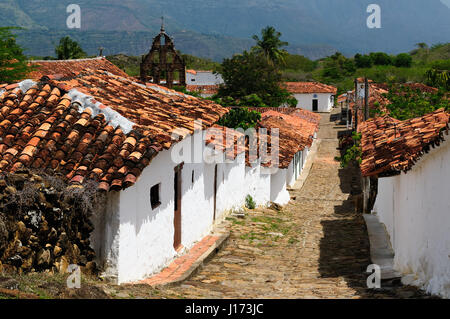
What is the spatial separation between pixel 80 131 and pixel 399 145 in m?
5.35

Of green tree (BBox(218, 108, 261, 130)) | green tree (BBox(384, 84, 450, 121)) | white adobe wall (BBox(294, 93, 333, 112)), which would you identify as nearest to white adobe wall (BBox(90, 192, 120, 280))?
green tree (BBox(384, 84, 450, 121))

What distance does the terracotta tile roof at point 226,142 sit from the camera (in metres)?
14.4

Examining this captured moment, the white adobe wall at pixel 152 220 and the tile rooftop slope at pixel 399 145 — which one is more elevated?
the tile rooftop slope at pixel 399 145

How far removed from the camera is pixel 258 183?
20.3m

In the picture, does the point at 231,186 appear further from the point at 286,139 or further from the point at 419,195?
the point at 286,139

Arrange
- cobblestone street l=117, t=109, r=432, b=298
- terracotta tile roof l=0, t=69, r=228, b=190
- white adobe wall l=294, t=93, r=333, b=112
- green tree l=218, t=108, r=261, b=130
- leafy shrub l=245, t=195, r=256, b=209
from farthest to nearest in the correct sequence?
white adobe wall l=294, t=93, r=333, b=112 < green tree l=218, t=108, r=261, b=130 < leafy shrub l=245, t=195, r=256, b=209 < cobblestone street l=117, t=109, r=432, b=298 < terracotta tile roof l=0, t=69, r=228, b=190

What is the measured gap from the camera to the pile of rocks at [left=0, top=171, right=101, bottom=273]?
24.2ft

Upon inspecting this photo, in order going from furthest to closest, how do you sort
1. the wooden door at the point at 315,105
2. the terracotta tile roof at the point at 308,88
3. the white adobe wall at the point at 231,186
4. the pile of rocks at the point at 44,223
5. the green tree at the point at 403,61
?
1. the green tree at the point at 403,61
2. the wooden door at the point at 315,105
3. the terracotta tile roof at the point at 308,88
4. the white adobe wall at the point at 231,186
5. the pile of rocks at the point at 44,223

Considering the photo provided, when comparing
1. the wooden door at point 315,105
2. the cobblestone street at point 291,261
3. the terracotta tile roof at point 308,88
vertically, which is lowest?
the cobblestone street at point 291,261

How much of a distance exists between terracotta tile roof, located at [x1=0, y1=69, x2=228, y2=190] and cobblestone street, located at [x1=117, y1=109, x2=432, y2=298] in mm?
2049

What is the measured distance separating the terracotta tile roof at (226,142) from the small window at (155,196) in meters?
3.82

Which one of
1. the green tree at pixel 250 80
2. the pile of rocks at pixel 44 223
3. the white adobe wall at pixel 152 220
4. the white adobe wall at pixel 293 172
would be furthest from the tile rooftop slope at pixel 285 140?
the green tree at pixel 250 80

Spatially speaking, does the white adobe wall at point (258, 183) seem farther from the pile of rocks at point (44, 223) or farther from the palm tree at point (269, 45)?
the palm tree at point (269, 45)

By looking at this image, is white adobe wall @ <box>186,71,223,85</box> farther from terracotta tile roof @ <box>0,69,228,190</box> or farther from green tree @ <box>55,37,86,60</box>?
terracotta tile roof @ <box>0,69,228,190</box>
